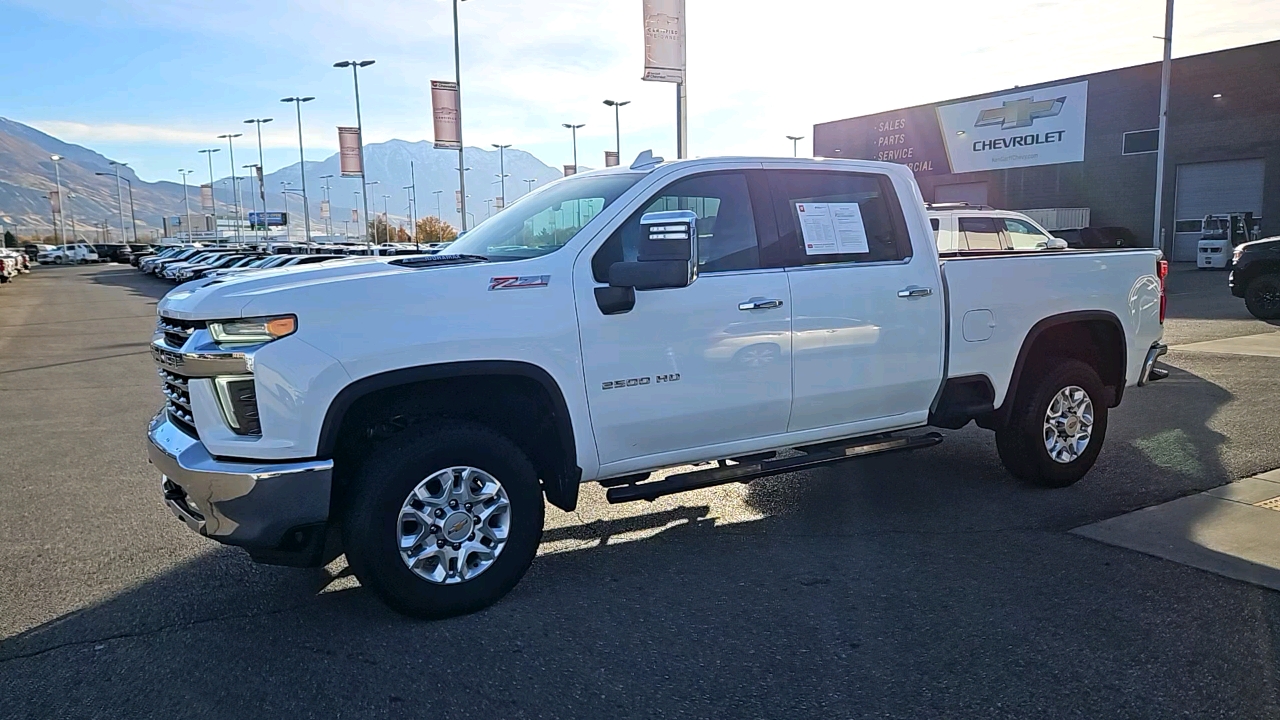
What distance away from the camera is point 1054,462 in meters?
6.06

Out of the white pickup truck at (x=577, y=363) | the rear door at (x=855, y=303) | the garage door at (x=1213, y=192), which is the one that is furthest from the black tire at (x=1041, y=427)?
the garage door at (x=1213, y=192)

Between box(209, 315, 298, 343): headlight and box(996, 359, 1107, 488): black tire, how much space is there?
4520 millimetres

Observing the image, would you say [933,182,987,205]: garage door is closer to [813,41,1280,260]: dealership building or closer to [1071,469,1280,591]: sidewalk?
[813,41,1280,260]: dealership building

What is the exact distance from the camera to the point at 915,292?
17.5ft

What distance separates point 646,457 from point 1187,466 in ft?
14.4

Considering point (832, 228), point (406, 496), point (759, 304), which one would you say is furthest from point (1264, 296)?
point (406, 496)

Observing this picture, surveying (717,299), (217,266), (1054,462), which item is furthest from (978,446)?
(217,266)

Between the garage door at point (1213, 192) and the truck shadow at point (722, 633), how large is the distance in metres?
38.2

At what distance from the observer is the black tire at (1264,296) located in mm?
15680

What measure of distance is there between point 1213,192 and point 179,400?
42.8 m

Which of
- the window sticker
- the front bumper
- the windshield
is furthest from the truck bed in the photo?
the front bumper

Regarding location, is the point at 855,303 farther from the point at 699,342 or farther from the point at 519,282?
the point at 519,282

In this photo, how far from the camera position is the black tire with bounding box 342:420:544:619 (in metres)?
3.90

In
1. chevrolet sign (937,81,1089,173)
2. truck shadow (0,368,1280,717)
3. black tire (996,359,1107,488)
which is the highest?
chevrolet sign (937,81,1089,173)
